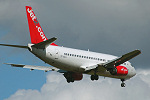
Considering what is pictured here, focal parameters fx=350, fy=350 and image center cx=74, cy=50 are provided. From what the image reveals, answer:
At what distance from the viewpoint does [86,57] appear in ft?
181

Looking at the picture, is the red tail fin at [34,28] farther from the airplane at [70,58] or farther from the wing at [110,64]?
the wing at [110,64]

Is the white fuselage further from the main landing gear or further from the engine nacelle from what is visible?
the engine nacelle

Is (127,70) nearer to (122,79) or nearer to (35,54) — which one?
(122,79)

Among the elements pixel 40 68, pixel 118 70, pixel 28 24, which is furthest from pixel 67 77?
pixel 28 24

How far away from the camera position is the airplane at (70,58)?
50.4 m

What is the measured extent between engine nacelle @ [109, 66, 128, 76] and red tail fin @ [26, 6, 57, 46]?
1225cm

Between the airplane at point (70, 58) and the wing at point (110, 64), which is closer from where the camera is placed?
the airplane at point (70, 58)

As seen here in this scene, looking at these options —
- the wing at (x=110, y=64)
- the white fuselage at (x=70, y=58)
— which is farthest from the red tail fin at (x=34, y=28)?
the wing at (x=110, y=64)

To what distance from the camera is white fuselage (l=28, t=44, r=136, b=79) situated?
50.7 metres

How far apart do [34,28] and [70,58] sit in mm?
7007

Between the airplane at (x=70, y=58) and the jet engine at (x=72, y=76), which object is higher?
the airplane at (x=70, y=58)

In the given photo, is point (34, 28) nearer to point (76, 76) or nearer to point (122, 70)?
point (76, 76)

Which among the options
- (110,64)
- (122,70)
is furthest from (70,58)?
(122,70)

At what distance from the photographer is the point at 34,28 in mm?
52125
